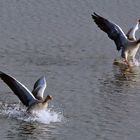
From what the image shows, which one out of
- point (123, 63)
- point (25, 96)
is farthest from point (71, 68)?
point (25, 96)

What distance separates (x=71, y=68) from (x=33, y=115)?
15.7 ft

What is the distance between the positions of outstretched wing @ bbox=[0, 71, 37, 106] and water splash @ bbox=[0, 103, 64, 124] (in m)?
0.29

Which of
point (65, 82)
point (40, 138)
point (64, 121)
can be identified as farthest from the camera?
point (65, 82)

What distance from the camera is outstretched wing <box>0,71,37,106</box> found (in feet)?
62.2

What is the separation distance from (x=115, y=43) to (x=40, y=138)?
28.5 ft

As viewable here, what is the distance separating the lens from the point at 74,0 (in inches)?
1307

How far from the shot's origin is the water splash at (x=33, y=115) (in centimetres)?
1875

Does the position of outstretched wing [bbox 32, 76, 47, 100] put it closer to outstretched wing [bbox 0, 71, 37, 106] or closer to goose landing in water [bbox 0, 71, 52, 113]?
goose landing in water [bbox 0, 71, 52, 113]

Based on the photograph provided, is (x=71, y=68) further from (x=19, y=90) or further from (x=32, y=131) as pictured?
(x=32, y=131)

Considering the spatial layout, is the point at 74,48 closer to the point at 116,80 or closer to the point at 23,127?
the point at 116,80

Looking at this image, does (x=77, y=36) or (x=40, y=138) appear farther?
(x=77, y=36)

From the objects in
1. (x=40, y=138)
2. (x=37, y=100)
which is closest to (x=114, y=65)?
(x=37, y=100)

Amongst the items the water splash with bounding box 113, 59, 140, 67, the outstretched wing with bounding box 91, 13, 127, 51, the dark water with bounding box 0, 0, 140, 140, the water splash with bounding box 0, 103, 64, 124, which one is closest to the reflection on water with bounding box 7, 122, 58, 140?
the dark water with bounding box 0, 0, 140, 140

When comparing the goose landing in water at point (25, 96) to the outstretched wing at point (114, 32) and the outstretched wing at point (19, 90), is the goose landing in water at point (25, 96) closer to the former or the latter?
the outstretched wing at point (19, 90)
